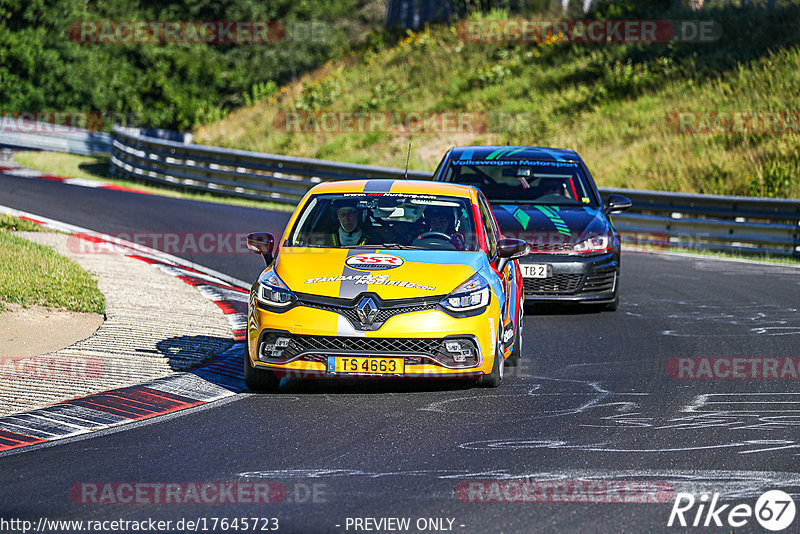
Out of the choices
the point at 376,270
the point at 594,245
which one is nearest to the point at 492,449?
the point at 376,270

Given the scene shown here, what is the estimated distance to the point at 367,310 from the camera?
25.1 feet

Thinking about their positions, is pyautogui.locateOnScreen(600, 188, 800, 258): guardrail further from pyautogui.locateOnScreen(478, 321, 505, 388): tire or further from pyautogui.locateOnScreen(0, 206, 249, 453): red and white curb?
pyautogui.locateOnScreen(478, 321, 505, 388): tire

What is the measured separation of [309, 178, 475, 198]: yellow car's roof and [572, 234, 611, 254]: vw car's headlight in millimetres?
2596

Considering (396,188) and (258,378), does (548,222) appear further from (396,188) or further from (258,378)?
(258,378)

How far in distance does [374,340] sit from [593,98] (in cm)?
2320

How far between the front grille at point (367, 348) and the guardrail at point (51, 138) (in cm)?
2915

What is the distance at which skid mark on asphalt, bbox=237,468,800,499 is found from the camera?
571 cm

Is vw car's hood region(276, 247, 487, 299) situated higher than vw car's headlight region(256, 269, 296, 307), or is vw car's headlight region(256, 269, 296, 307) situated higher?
vw car's hood region(276, 247, 487, 299)

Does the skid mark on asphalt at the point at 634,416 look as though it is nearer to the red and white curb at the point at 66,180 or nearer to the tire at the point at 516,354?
the tire at the point at 516,354

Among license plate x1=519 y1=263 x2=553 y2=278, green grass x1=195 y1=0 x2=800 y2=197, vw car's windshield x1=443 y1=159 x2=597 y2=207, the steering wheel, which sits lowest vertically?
license plate x1=519 y1=263 x2=553 y2=278

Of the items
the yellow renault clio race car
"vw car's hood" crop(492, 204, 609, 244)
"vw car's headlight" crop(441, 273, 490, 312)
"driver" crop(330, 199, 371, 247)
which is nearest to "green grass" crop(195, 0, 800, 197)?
"vw car's hood" crop(492, 204, 609, 244)

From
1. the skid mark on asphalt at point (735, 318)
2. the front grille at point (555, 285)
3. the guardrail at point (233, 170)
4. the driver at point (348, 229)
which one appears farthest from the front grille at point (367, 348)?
the guardrail at point (233, 170)

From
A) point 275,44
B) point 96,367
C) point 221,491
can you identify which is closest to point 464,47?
point 275,44

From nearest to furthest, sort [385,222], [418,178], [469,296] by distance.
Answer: [469,296] → [385,222] → [418,178]
